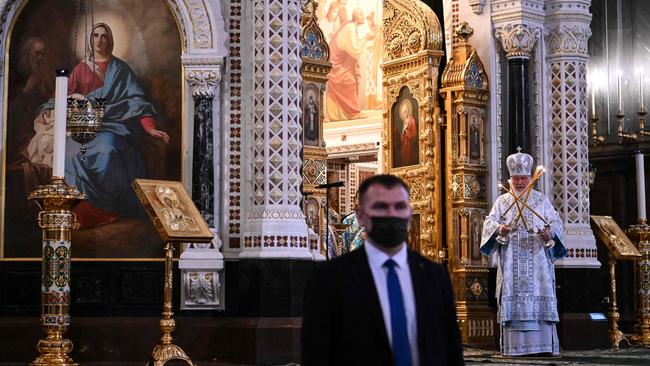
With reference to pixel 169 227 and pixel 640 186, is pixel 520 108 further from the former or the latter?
pixel 169 227

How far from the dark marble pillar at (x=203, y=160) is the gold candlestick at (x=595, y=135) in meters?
9.79

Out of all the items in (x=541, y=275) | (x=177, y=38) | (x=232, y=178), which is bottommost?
(x=541, y=275)

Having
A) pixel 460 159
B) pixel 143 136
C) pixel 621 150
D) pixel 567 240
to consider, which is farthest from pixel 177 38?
pixel 621 150

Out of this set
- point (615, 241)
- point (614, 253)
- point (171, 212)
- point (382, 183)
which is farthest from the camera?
point (615, 241)

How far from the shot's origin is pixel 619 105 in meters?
22.3

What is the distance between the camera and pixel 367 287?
186 inches

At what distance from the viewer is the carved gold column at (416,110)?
715 inches

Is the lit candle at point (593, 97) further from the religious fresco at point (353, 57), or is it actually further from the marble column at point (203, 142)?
the marble column at point (203, 142)

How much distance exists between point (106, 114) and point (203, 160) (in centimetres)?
130

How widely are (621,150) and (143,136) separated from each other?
1019cm

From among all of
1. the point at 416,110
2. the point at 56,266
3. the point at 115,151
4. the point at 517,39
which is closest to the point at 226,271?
the point at 115,151

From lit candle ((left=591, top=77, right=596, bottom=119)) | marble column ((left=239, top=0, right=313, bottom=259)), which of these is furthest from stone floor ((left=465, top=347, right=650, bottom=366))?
lit candle ((left=591, top=77, right=596, bottom=119))

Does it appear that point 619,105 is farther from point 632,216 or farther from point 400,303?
point 400,303

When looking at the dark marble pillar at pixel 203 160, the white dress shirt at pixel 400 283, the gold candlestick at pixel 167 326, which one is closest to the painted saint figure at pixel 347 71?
the dark marble pillar at pixel 203 160
